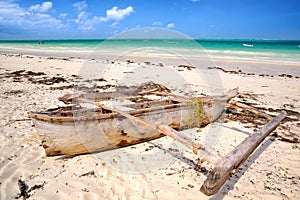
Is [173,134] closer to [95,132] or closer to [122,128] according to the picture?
[122,128]

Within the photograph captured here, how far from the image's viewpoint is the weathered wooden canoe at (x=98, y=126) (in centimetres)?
305

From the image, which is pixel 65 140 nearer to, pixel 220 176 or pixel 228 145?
pixel 220 176

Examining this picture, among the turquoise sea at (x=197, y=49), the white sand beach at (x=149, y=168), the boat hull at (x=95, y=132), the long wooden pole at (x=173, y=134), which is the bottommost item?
the white sand beach at (x=149, y=168)

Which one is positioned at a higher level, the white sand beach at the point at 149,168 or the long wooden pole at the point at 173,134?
the long wooden pole at the point at 173,134

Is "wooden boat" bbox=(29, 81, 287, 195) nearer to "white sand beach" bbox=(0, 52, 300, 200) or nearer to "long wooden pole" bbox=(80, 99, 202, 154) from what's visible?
"long wooden pole" bbox=(80, 99, 202, 154)

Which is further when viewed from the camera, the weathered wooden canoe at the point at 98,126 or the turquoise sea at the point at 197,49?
the turquoise sea at the point at 197,49

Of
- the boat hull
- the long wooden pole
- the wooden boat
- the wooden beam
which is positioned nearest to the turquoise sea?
the wooden boat

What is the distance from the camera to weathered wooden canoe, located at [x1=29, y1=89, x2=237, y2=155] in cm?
305

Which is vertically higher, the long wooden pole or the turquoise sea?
the turquoise sea

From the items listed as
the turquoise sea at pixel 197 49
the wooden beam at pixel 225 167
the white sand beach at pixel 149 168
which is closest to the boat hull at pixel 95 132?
the white sand beach at pixel 149 168

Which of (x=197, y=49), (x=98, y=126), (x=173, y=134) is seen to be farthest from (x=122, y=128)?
(x=197, y=49)

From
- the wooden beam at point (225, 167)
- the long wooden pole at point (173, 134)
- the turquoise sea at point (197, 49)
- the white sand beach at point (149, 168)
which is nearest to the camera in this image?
the wooden beam at point (225, 167)

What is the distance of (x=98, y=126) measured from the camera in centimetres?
331

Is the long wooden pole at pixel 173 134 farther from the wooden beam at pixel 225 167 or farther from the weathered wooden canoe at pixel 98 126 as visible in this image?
the wooden beam at pixel 225 167
